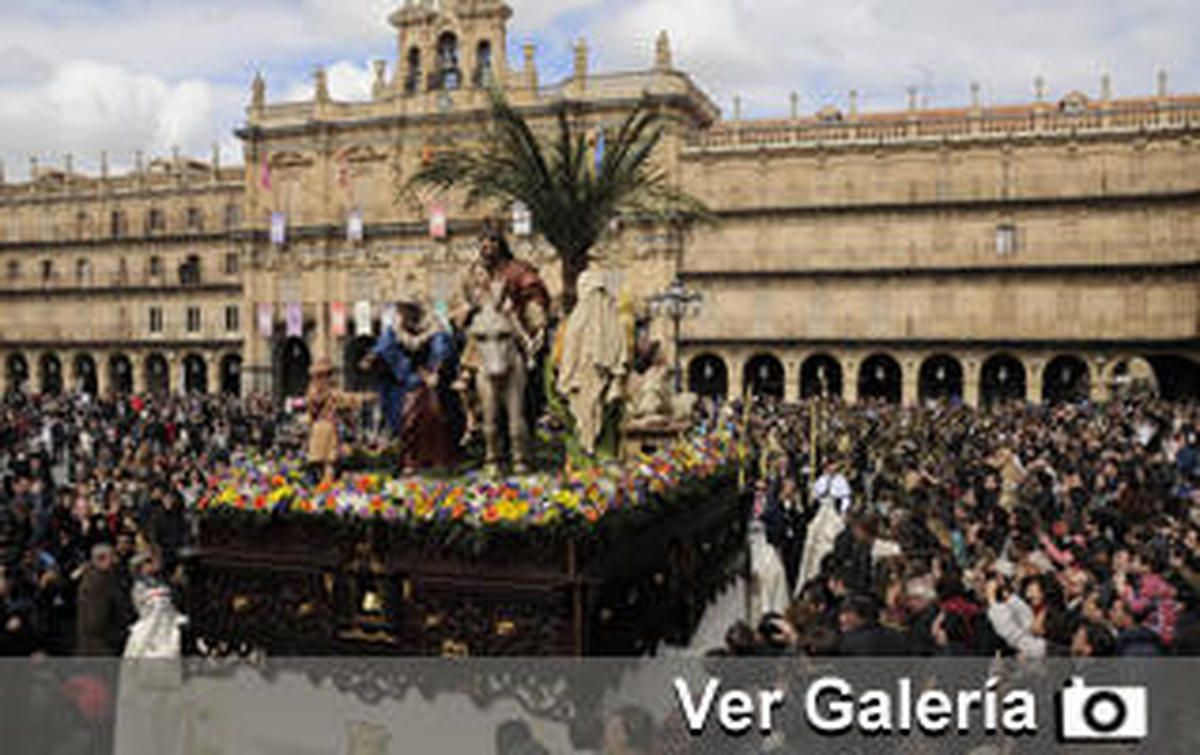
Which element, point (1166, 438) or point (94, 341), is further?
point (94, 341)

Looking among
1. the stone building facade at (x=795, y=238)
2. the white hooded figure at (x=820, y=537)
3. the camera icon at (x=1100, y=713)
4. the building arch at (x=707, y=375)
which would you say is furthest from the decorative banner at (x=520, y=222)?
the camera icon at (x=1100, y=713)

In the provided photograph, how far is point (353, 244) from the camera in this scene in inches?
1784

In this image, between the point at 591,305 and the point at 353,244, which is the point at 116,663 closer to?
the point at 591,305

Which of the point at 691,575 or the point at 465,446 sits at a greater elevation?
the point at 465,446

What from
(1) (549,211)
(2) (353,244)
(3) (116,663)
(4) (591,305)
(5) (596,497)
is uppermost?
(2) (353,244)

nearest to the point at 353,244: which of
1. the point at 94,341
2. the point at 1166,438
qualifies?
the point at 94,341

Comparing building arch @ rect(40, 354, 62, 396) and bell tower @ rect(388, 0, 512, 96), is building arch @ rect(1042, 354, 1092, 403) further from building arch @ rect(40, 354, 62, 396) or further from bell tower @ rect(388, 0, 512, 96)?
building arch @ rect(40, 354, 62, 396)

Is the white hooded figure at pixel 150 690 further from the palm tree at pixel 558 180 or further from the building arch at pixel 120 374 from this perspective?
the building arch at pixel 120 374

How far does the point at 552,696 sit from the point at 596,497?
141 cm

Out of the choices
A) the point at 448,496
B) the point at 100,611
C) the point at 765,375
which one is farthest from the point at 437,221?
the point at 100,611

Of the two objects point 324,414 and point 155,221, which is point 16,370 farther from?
point 324,414

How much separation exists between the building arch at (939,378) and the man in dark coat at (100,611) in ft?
119

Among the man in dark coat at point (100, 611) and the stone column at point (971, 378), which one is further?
the stone column at point (971, 378)

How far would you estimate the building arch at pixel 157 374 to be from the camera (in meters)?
52.1
